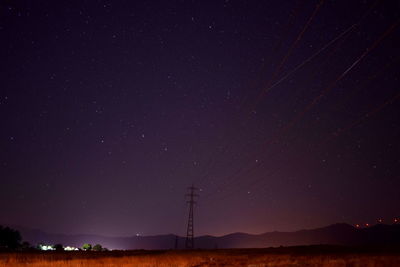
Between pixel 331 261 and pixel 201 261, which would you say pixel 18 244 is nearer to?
pixel 201 261

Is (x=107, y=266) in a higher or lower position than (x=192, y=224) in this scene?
lower

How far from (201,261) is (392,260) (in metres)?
9.39

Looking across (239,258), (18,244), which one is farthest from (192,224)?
(18,244)

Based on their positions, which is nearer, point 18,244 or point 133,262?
point 133,262

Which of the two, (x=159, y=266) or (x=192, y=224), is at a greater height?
(x=192, y=224)

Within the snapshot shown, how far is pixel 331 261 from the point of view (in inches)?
776

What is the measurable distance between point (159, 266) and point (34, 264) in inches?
228

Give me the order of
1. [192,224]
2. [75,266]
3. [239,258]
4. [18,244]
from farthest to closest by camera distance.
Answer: [18,244], [192,224], [239,258], [75,266]

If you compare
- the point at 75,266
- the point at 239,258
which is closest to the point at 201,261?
the point at 239,258

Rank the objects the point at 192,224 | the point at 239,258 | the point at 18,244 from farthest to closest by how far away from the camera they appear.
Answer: the point at 18,244 → the point at 192,224 → the point at 239,258

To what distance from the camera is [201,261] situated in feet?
70.7

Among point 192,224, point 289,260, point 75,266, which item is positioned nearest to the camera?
point 75,266

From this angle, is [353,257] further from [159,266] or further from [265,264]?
[159,266]

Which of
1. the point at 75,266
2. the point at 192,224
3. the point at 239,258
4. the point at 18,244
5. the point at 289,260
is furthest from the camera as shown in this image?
the point at 18,244
